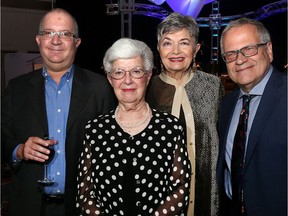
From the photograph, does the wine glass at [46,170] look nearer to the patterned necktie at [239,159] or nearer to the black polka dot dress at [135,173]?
the black polka dot dress at [135,173]

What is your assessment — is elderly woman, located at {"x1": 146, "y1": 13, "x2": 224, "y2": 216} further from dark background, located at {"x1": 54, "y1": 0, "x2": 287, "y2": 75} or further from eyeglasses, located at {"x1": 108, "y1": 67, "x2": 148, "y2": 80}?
dark background, located at {"x1": 54, "y1": 0, "x2": 287, "y2": 75}

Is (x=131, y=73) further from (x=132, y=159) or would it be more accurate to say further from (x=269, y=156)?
(x=269, y=156)

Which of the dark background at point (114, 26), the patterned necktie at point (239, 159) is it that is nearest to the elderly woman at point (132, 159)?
the patterned necktie at point (239, 159)

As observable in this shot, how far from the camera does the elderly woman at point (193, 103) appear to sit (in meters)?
2.48

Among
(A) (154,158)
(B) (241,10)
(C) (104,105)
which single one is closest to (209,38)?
(B) (241,10)

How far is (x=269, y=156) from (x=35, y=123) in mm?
1491

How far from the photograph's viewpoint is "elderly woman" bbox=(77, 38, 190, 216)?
6.41 ft

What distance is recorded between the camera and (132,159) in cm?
197

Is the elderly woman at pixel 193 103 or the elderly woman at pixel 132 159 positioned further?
the elderly woman at pixel 193 103

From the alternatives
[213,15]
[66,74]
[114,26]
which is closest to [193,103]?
[66,74]

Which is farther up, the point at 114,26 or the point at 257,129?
the point at 114,26

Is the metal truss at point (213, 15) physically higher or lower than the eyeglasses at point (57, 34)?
higher

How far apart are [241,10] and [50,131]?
474 cm

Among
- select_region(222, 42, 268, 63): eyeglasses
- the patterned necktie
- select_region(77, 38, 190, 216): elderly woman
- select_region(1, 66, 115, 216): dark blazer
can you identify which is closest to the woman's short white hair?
select_region(77, 38, 190, 216): elderly woman
